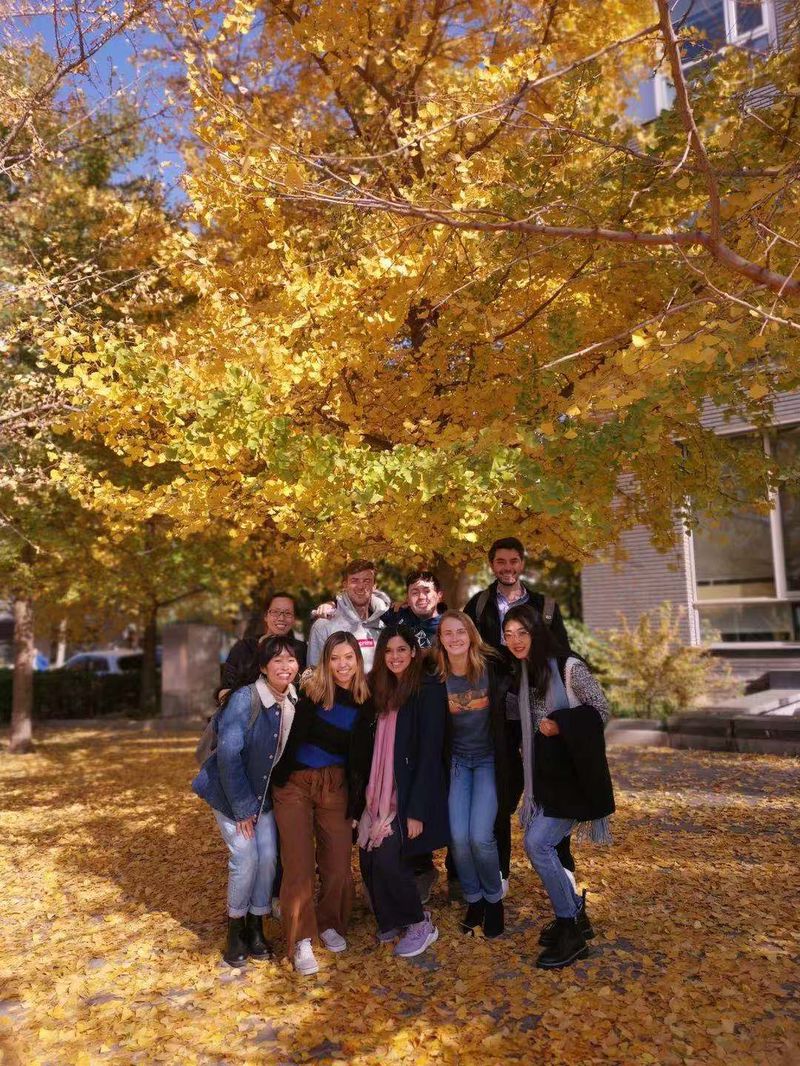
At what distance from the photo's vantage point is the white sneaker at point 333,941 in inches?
169

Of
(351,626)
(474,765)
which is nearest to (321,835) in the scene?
(474,765)

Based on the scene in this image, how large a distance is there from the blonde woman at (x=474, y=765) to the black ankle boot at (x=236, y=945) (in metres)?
1.18

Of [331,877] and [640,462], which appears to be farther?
[640,462]

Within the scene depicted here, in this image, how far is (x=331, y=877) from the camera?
14.3 ft

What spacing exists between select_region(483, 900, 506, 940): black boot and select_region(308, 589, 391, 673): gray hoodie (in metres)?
1.49

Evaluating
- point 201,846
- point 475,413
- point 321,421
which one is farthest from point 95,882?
point 475,413

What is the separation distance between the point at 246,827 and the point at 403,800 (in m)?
0.83

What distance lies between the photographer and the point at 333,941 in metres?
4.31

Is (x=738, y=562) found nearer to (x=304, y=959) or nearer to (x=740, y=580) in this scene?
(x=740, y=580)

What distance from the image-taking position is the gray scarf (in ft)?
13.3

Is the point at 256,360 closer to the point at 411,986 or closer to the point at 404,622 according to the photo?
the point at 404,622

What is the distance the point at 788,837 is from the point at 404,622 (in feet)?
11.2

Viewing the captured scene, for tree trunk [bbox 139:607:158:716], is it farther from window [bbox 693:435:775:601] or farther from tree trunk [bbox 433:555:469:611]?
tree trunk [bbox 433:555:469:611]

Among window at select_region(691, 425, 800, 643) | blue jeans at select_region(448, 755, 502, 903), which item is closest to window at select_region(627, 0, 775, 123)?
window at select_region(691, 425, 800, 643)
